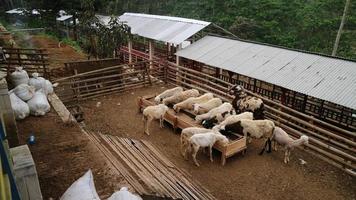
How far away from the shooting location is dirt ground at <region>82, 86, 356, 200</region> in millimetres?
7961

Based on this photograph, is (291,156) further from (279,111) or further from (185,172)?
(185,172)

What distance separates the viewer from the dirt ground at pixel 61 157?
5539mm

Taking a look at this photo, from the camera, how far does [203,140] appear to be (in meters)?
8.66

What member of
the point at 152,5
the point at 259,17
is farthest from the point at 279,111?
Result: the point at 152,5

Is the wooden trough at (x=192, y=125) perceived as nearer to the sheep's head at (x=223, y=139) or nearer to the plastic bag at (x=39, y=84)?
the sheep's head at (x=223, y=139)

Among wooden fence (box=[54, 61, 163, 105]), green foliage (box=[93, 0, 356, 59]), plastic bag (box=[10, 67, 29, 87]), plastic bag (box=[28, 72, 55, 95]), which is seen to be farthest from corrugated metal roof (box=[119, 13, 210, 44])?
plastic bag (box=[10, 67, 29, 87])

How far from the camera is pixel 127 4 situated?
137ft

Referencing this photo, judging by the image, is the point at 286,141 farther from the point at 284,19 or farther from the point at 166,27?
the point at 284,19

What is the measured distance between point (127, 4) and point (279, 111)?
35.0 meters

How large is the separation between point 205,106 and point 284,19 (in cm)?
2039

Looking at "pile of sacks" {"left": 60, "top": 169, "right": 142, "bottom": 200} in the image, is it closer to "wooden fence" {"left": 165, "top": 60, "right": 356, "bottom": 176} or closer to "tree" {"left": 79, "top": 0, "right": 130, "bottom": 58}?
"wooden fence" {"left": 165, "top": 60, "right": 356, "bottom": 176}

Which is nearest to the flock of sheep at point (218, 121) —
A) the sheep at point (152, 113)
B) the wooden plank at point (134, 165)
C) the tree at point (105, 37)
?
the sheep at point (152, 113)

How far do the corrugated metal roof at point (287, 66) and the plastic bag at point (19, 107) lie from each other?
8.13 metres

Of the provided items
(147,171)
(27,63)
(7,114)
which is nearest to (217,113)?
(147,171)
